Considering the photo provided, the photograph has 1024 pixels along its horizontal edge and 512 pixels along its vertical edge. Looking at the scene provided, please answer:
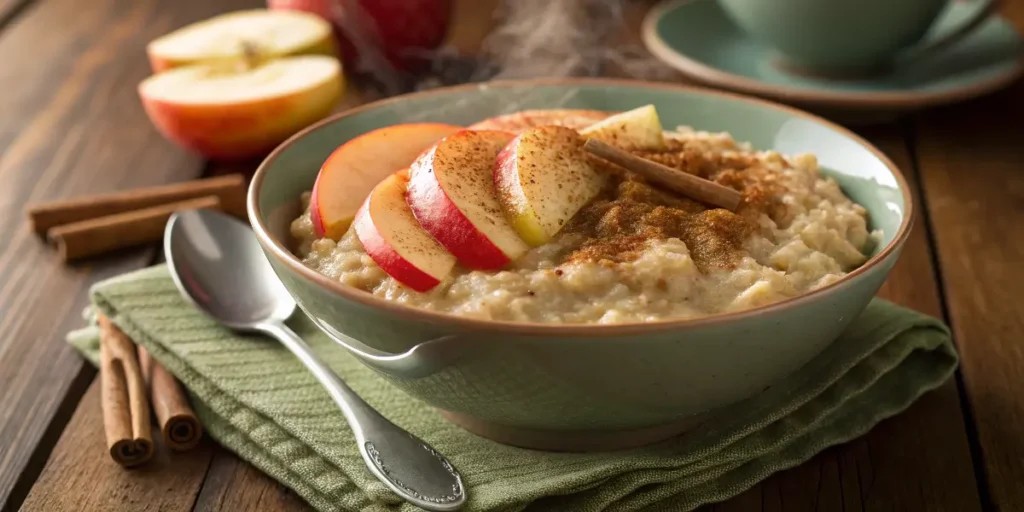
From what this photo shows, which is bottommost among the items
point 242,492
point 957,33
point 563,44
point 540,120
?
point 563,44

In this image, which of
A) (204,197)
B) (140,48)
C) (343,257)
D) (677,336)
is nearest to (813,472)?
(677,336)

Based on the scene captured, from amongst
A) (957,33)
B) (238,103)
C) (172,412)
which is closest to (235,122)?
(238,103)

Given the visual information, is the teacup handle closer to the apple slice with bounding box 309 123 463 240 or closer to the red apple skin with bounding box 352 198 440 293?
the apple slice with bounding box 309 123 463 240

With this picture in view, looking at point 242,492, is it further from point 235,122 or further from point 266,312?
point 235,122

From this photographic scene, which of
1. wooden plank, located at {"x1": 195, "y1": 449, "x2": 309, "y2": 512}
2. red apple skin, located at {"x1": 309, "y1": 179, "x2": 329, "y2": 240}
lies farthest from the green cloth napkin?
red apple skin, located at {"x1": 309, "y1": 179, "x2": 329, "y2": 240}

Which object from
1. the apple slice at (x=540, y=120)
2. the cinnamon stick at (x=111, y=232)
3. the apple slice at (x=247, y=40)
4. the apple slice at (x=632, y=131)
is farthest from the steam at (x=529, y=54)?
the apple slice at (x=632, y=131)

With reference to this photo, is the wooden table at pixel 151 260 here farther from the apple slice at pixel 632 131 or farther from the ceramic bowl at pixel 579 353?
the apple slice at pixel 632 131

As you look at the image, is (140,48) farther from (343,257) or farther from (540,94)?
(343,257)
